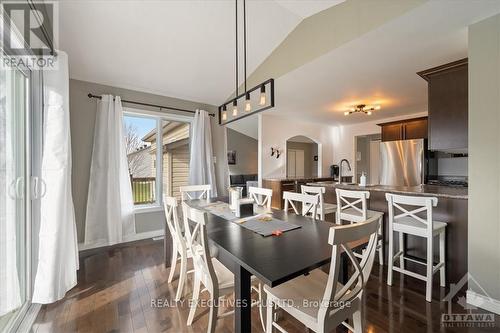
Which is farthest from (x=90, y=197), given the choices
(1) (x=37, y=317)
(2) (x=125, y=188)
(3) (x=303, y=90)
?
(3) (x=303, y=90)

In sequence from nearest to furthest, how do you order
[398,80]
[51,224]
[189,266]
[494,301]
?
[494,301], [51,224], [189,266], [398,80]

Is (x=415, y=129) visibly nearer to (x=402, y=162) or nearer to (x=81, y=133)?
(x=402, y=162)

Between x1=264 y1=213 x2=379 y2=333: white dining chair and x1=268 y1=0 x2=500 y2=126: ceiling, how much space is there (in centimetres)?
185

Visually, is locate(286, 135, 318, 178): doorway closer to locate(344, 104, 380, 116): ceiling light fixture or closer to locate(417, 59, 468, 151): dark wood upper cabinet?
locate(344, 104, 380, 116): ceiling light fixture

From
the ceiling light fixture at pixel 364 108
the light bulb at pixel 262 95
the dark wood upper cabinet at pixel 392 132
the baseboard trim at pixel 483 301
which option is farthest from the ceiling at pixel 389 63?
the baseboard trim at pixel 483 301

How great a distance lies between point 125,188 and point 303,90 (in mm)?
3254

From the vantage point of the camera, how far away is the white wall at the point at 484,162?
1783 mm

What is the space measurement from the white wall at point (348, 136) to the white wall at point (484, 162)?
12.4 feet

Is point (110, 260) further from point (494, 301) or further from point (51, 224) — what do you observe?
point (494, 301)

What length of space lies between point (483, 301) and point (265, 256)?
2.13 m

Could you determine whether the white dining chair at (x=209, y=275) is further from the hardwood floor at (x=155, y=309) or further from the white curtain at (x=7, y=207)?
the white curtain at (x=7, y=207)

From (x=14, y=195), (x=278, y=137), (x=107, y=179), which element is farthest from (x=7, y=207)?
(x=278, y=137)

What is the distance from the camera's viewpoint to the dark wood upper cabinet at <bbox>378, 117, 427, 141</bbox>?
434 cm

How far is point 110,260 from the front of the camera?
2.89m
